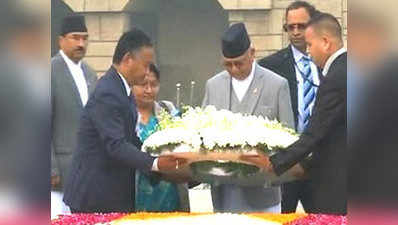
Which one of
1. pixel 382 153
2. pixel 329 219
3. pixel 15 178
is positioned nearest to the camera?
pixel 382 153

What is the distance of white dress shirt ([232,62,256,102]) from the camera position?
453 cm

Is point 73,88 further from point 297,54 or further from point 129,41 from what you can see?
point 297,54

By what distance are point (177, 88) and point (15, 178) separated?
2529mm

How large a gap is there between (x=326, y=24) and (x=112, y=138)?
4.89 feet

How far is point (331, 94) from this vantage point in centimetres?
432

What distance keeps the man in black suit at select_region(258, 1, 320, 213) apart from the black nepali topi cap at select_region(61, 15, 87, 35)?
114cm

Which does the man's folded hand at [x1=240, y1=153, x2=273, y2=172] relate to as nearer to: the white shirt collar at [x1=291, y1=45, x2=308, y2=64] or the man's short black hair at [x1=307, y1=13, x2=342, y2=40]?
the white shirt collar at [x1=291, y1=45, x2=308, y2=64]

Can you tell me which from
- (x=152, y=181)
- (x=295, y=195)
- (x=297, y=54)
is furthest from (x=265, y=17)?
(x=152, y=181)

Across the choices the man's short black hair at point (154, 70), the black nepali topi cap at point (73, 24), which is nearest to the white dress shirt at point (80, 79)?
the black nepali topi cap at point (73, 24)

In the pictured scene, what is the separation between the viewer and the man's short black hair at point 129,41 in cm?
452

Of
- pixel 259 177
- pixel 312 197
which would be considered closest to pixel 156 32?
pixel 259 177

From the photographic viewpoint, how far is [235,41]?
14.7 feet

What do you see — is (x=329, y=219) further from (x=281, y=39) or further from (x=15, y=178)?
(x=15, y=178)

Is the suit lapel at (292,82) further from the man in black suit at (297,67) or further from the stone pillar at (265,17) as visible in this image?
the stone pillar at (265,17)
